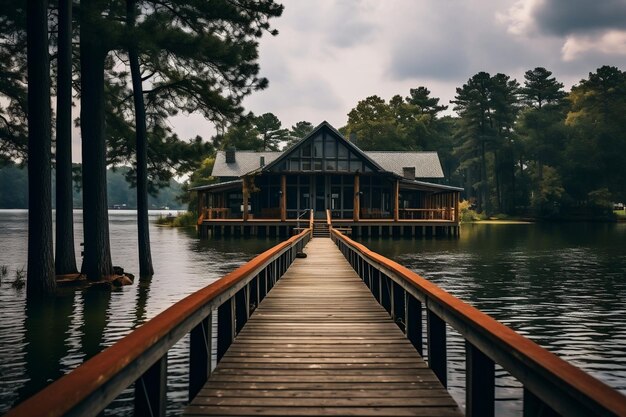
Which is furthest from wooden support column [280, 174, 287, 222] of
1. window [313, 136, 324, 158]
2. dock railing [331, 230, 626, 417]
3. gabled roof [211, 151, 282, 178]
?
dock railing [331, 230, 626, 417]

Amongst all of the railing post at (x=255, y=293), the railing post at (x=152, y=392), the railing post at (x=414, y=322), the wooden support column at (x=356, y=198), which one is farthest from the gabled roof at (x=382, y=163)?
the railing post at (x=152, y=392)

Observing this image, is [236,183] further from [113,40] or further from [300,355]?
[300,355]

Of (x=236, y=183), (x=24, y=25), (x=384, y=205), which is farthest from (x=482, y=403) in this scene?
(x=384, y=205)

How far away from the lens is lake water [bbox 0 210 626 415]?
327 inches

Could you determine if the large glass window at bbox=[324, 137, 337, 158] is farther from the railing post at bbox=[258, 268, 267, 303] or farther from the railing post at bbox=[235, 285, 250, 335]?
the railing post at bbox=[235, 285, 250, 335]

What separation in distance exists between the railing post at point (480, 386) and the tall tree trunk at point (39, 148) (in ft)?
42.1

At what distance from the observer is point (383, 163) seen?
56625 mm

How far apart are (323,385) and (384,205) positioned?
45264 millimetres

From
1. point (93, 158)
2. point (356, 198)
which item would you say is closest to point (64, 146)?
point (93, 158)

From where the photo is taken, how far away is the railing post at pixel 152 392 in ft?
12.0

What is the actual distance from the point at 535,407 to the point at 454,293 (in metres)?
13.4

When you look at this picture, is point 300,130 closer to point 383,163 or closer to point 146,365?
point 383,163

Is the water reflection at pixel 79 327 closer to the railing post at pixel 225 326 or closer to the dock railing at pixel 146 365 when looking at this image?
the railing post at pixel 225 326

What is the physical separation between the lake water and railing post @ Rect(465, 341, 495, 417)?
3386mm
